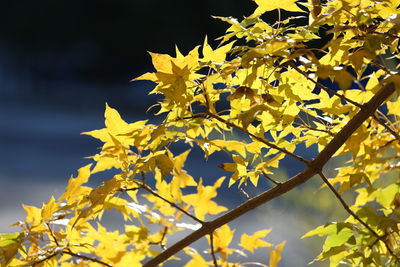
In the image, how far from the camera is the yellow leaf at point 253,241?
1.37 metres

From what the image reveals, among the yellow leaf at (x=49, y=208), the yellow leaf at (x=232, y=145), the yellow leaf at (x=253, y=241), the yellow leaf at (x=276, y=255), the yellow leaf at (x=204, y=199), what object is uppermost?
the yellow leaf at (x=49, y=208)

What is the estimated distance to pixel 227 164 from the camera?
1.12 m

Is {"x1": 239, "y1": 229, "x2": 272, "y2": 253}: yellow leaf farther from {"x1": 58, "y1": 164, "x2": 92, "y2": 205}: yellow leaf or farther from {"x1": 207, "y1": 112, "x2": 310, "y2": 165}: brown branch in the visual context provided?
{"x1": 58, "y1": 164, "x2": 92, "y2": 205}: yellow leaf

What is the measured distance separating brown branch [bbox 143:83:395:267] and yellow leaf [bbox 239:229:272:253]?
1.01 ft

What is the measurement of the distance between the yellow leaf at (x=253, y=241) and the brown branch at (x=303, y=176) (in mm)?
309

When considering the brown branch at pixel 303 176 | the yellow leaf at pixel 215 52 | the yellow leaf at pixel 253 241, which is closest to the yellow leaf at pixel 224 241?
the yellow leaf at pixel 253 241

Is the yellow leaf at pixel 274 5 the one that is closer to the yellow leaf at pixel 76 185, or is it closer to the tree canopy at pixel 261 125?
the tree canopy at pixel 261 125

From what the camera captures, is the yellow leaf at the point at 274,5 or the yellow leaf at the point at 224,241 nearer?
the yellow leaf at the point at 274,5

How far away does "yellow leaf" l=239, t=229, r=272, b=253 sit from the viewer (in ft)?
4.48

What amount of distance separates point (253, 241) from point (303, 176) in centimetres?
38

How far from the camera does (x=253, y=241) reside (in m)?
1.38

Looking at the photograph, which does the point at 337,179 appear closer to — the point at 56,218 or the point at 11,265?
the point at 56,218

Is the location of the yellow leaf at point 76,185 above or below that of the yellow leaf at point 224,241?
above

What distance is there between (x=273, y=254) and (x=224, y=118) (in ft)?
1.29
